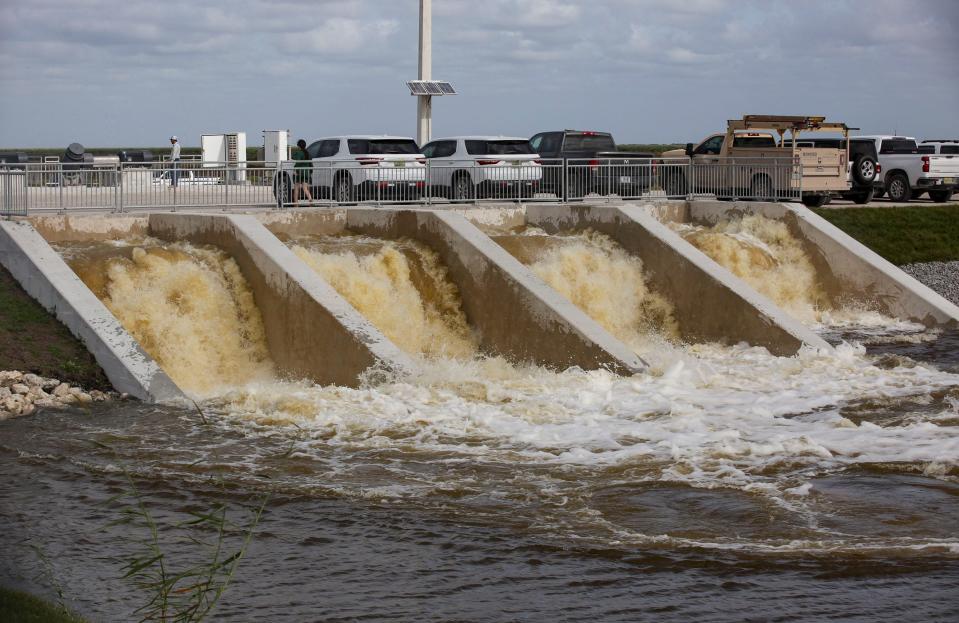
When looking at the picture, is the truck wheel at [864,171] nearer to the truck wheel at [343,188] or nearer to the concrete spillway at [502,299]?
the truck wheel at [343,188]

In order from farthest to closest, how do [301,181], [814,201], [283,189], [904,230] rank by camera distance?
[814,201], [904,230], [301,181], [283,189]

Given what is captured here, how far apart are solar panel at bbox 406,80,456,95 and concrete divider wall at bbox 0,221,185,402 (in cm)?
1780

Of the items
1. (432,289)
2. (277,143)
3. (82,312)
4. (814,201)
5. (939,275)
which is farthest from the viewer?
(277,143)

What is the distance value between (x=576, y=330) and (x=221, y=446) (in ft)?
20.3

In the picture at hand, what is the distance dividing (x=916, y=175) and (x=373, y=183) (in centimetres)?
1770

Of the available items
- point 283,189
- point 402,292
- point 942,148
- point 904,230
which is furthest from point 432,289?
point 942,148

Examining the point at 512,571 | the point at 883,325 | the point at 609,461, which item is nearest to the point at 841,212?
the point at 883,325

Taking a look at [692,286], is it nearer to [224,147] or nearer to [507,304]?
[507,304]

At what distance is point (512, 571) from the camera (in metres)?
9.20

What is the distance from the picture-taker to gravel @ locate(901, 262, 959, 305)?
26.3 meters

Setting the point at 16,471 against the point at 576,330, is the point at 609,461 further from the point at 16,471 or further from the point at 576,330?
the point at 16,471

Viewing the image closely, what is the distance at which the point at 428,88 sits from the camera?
33969mm

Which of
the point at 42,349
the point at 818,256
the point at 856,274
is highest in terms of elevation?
the point at 818,256

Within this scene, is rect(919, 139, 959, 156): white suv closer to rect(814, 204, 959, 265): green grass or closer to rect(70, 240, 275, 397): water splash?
rect(814, 204, 959, 265): green grass
